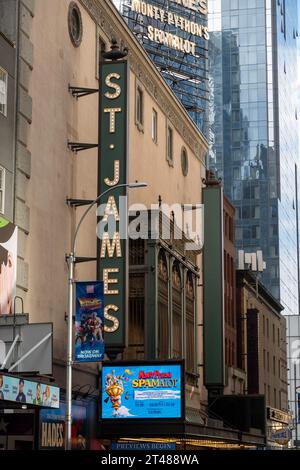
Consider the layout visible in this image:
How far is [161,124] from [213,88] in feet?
462

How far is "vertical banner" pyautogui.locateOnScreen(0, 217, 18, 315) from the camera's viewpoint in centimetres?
2830

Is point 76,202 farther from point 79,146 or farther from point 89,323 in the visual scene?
point 89,323

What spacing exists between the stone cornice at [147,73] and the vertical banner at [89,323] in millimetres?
13623

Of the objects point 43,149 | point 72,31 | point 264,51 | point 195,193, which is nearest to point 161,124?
point 195,193

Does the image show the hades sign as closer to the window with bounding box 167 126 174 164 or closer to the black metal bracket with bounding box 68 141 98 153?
the window with bounding box 167 126 174 164

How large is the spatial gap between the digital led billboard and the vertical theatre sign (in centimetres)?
145

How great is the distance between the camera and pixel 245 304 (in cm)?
7556

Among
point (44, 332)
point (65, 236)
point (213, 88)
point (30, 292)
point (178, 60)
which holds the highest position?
point (213, 88)

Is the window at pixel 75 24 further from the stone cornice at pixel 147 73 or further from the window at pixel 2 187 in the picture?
the window at pixel 2 187

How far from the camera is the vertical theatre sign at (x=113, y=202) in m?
34.9

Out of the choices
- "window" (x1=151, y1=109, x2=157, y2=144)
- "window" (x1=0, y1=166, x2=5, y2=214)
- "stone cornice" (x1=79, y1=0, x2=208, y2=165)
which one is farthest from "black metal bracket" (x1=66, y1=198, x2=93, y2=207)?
"window" (x1=151, y1=109, x2=157, y2=144)

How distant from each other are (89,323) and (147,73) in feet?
67.3

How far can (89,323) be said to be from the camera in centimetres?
2817

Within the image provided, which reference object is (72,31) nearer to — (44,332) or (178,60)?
(44,332)
